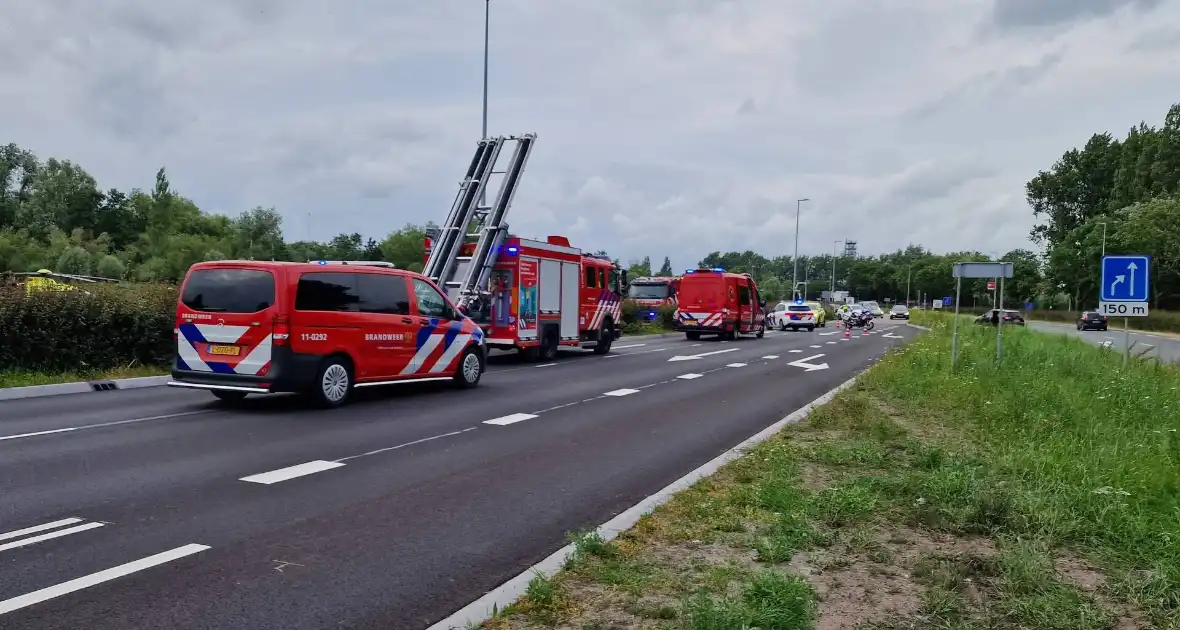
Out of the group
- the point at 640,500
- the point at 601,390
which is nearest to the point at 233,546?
the point at 640,500

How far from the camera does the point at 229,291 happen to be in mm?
11242

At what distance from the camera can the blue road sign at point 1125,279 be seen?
48.4ft

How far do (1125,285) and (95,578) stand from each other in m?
15.8

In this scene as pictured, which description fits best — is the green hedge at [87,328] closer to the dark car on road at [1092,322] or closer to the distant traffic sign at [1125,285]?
the distant traffic sign at [1125,285]

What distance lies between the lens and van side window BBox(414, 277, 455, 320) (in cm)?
1334

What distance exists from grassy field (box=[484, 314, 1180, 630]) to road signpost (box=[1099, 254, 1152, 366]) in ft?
21.1

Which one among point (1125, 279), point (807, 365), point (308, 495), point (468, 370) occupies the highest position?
point (1125, 279)

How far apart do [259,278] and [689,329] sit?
23.7 meters

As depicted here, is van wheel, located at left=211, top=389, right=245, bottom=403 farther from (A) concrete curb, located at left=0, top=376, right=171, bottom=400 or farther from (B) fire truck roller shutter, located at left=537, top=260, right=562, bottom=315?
(B) fire truck roller shutter, located at left=537, top=260, right=562, bottom=315

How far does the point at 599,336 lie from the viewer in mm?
23391

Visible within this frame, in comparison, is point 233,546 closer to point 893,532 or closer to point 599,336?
point 893,532

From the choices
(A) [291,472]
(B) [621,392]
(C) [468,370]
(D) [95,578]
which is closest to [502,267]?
(C) [468,370]

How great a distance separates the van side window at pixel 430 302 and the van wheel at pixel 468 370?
2.53ft

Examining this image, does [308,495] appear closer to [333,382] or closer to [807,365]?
[333,382]
